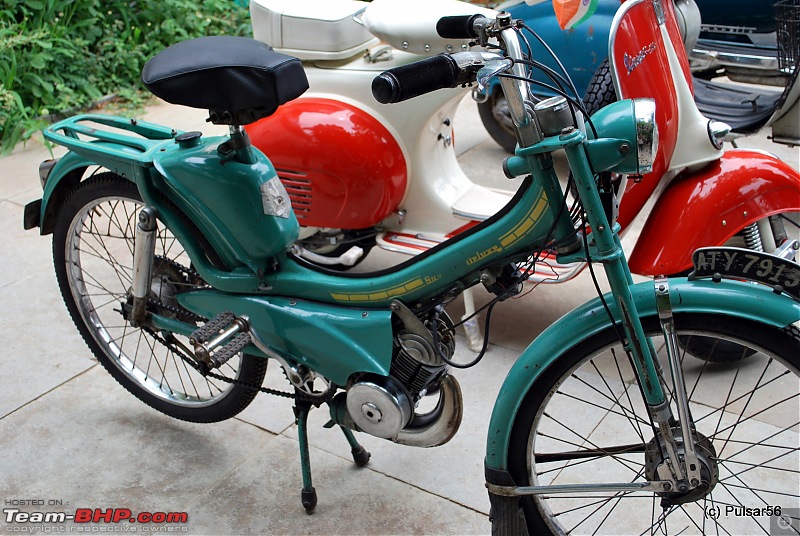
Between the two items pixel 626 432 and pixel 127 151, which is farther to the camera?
pixel 626 432

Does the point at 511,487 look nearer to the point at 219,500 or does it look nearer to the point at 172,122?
the point at 219,500

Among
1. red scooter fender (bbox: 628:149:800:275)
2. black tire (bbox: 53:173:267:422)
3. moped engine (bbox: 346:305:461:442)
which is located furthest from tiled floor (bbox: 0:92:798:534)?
red scooter fender (bbox: 628:149:800:275)

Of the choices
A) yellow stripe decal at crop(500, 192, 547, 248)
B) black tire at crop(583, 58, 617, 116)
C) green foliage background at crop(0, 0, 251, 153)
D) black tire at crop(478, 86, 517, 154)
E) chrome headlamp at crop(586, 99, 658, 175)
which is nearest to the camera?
chrome headlamp at crop(586, 99, 658, 175)

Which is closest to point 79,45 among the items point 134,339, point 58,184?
point 134,339

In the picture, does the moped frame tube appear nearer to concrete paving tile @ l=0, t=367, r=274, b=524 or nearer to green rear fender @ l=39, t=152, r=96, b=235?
concrete paving tile @ l=0, t=367, r=274, b=524

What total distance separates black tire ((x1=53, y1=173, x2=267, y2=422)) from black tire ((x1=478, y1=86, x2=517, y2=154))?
234 centimetres

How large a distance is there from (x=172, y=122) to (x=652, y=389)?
4242mm

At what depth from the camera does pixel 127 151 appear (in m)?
2.48

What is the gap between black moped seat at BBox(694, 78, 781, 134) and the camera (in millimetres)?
3660

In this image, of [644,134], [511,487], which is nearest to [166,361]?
[511,487]

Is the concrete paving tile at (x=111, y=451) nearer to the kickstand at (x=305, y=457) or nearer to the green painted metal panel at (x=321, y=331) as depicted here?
the kickstand at (x=305, y=457)

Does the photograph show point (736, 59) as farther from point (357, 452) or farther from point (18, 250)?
point (18, 250)

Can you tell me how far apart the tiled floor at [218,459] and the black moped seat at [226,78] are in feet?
3.83

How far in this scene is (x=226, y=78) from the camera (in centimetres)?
212
